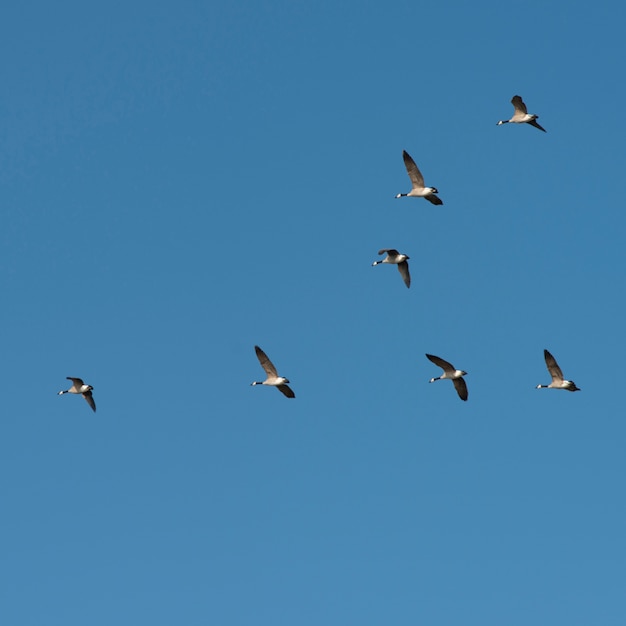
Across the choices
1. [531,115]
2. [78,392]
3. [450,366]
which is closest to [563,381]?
[450,366]

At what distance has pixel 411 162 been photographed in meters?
98.9

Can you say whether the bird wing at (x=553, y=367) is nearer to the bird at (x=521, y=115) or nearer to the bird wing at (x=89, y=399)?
the bird at (x=521, y=115)

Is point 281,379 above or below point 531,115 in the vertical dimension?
below

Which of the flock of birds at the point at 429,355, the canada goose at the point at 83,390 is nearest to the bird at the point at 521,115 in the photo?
the flock of birds at the point at 429,355

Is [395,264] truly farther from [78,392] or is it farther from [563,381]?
[78,392]

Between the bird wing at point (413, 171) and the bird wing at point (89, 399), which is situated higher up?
the bird wing at point (413, 171)

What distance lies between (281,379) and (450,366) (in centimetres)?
836

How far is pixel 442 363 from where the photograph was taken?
99.2 metres

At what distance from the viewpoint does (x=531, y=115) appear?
332ft

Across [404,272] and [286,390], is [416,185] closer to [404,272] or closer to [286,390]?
[404,272]

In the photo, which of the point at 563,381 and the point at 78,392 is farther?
the point at 78,392

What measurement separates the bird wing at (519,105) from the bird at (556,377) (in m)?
12.1

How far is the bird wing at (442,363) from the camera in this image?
323ft

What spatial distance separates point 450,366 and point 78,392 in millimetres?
21167
